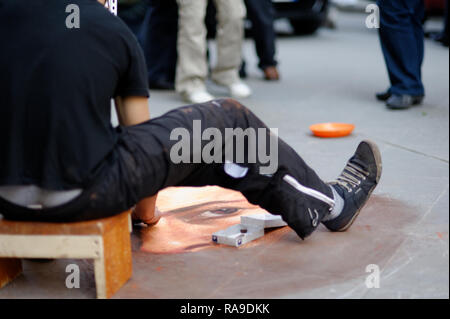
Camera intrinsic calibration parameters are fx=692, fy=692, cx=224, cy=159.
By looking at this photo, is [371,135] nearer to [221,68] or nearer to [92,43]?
[221,68]

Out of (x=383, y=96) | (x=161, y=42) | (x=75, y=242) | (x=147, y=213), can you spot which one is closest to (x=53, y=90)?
(x=75, y=242)

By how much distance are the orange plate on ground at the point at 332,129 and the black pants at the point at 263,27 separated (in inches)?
76.9

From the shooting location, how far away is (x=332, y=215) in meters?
2.68

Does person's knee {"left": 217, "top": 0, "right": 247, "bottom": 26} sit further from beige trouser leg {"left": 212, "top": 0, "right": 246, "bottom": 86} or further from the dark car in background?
the dark car in background

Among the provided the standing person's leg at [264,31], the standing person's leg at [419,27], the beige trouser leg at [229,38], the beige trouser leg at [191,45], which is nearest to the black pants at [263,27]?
the standing person's leg at [264,31]

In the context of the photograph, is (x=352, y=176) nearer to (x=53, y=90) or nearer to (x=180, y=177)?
(x=180, y=177)

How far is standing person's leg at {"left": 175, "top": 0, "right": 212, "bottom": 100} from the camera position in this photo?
517cm

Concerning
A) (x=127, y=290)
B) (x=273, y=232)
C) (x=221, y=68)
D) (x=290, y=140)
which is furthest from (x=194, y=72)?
(x=127, y=290)

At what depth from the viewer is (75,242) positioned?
2182 mm

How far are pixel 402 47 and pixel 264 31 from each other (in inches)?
62.7

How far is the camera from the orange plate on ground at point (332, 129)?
426 cm

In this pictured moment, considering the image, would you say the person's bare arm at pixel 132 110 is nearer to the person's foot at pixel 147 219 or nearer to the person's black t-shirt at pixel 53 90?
the person's black t-shirt at pixel 53 90

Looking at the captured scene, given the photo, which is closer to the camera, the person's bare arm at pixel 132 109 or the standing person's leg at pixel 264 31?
the person's bare arm at pixel 132 109

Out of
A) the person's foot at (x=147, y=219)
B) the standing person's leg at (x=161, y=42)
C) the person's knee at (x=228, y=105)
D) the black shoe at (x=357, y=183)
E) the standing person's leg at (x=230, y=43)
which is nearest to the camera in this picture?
the person's knee at (x=228, y=105)
